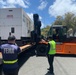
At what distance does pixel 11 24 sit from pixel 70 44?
17.8 ft

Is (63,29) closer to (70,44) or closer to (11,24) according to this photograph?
(70,44)

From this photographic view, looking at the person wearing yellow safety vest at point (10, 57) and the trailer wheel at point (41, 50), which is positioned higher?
the person wearing yellow safety vest at point (10, 57)

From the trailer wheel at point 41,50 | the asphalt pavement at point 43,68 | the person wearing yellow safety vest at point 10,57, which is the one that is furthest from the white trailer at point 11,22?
the person wearing yellow safety vest at point 10,57

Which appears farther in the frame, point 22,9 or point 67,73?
point 22,9

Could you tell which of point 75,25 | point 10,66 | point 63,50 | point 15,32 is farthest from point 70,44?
point 75,25

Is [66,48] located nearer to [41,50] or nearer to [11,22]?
[41,50]

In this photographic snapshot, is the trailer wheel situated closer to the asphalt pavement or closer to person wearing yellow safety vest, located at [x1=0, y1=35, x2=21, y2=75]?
the asphalt pavement

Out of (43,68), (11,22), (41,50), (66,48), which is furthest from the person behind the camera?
(41,50)

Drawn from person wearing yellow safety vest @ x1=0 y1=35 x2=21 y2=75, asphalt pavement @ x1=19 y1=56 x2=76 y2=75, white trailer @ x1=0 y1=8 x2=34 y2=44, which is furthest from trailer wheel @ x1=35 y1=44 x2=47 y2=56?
person wearing yellow safety vest @ x1=0 y1=35 x2=21 y2=75

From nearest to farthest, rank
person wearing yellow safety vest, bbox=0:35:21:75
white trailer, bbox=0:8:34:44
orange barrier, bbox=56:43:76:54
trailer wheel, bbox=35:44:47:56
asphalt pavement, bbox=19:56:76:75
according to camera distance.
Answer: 1. person wearing yellow safety vest, bbox=0:35:21:75
2. asphalt pavement, bbox=19:56:76:75
3. white trailer, bbox=0:8:34:44
4. orange barrier, bbox=56:43:76:54
5. trailer wheel, bbox=35:44:47:56

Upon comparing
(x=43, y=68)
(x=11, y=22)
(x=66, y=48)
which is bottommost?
(x=43, y=68)

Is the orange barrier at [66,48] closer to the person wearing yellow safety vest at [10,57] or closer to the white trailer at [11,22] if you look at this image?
the white trailer at [11,22]

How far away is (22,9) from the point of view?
14.2 meters

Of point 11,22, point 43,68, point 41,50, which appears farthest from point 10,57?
point 41,50
